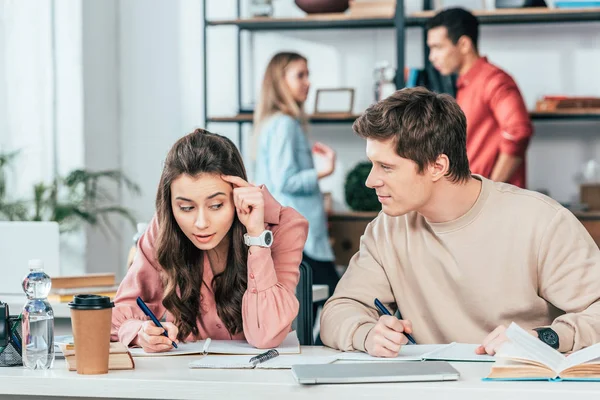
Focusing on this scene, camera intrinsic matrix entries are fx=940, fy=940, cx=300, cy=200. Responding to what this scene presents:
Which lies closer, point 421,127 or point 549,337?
point 549,337

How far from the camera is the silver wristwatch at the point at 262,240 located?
1.96 metres

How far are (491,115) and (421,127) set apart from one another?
2.19 metres

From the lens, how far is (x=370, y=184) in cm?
202

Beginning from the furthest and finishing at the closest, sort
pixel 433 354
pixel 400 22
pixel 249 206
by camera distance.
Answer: pixel 400 22
pixel 249 206
pixel 433 354

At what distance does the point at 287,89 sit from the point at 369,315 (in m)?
2.27

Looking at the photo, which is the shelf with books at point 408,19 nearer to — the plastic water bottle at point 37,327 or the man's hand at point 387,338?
the man's hand at point 387,338

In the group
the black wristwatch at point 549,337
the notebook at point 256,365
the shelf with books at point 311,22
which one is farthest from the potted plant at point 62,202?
the black wristwatch at point 549,337

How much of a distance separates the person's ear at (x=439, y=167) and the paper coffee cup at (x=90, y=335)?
78cm

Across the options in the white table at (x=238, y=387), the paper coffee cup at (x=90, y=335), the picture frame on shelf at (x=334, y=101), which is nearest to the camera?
the white table at (x=238, y=387)

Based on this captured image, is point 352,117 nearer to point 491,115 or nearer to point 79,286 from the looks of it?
point 491,115

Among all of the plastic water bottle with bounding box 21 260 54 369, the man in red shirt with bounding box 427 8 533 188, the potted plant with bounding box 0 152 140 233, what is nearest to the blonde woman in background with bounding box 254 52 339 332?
the man in red shirt with bounding box 427 8 533 188

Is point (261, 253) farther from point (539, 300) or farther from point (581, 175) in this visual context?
point (581, 175)

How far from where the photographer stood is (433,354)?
5.77 ft

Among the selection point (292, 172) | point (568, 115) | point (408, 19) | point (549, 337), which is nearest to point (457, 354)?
point (549, 337)
